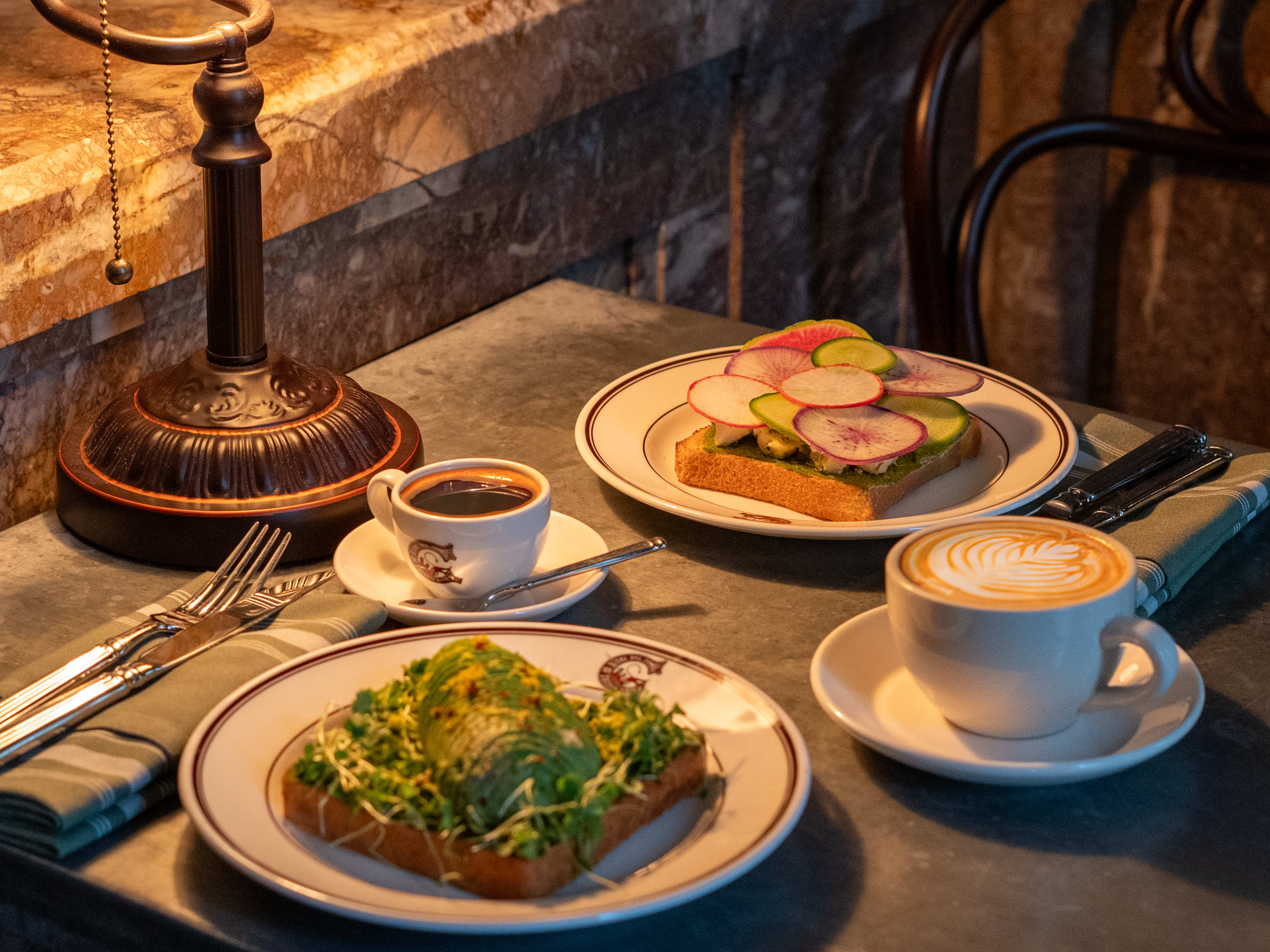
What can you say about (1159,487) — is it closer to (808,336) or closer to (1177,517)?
(1177,517)

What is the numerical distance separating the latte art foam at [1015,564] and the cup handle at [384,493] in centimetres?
37

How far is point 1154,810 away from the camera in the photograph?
79 centimetres

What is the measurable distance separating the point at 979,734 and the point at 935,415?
1.46 ft

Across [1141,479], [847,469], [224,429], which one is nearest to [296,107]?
[224,429]

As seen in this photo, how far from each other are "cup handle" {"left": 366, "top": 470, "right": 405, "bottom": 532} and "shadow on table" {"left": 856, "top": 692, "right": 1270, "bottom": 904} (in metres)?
0.37

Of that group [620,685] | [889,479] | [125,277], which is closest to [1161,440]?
[889,479]

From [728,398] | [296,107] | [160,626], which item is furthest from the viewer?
[296,107]

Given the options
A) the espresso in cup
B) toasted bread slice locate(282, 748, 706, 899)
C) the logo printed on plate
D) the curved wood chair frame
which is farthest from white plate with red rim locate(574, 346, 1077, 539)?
the curved wood chair frame

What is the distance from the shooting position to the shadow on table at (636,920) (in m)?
0.68

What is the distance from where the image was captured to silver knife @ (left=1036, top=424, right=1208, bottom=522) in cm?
109

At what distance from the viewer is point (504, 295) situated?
1885 mm

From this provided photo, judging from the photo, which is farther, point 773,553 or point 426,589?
point 773,553

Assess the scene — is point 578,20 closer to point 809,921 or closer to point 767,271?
point 767,271

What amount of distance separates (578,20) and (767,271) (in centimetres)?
86
